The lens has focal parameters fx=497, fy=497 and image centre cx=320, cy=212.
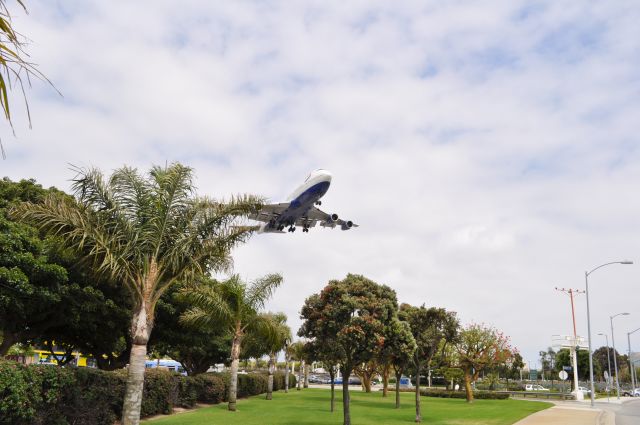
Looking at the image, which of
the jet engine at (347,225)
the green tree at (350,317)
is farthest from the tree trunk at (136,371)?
the jet engine at (347,225)

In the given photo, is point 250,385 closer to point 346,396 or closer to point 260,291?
point 260,291

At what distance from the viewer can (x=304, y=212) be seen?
37.7 meters

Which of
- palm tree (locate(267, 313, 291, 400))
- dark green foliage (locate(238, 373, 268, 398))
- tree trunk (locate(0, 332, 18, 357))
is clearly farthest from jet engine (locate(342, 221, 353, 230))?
tree trunk (locate(0, 332, 18, 357))

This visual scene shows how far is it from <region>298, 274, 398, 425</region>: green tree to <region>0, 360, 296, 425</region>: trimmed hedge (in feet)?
25.7

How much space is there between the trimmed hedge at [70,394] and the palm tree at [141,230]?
2.36 meters

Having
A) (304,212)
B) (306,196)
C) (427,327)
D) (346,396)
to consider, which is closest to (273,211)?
(304,212)

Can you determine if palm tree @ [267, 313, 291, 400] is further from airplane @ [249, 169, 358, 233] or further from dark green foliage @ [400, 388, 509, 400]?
dark green foliage @ [400, 388, 509, 400]

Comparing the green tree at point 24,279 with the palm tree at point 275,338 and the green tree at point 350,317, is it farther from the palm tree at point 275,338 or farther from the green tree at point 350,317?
the palm tree at point 275,338

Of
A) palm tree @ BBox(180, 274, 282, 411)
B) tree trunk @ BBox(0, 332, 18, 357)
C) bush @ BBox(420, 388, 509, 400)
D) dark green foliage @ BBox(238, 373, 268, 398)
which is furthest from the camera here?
bush @ BBox(420, 388, 509, 400)

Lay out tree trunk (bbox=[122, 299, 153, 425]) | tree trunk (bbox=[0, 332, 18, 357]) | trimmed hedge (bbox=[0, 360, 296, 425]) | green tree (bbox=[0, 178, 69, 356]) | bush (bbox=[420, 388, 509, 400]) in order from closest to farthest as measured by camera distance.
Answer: trimmed hedge (bbox=[0, 360, 296, 425]) < tree trunk (bbox=[122, 299, 153, 425]) < green tree (bbox=[0, 178, 69, 356]) < tree trunk (bbox=[0, 332, 18, 357]) < bush (bbox=[420, 388, 509, 400])

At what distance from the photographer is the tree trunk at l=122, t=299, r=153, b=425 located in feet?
46.9

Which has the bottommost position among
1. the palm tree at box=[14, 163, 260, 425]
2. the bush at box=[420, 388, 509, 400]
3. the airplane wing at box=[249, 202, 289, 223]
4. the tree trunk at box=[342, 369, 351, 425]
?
the bush at box=[420, 388, 509, 400]

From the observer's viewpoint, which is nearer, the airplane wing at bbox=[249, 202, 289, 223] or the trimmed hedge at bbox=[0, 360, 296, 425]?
the trimmed hedge at bbox=[0, 360, 296, 425]

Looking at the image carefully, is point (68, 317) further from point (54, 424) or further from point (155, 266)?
point (155, 266)
